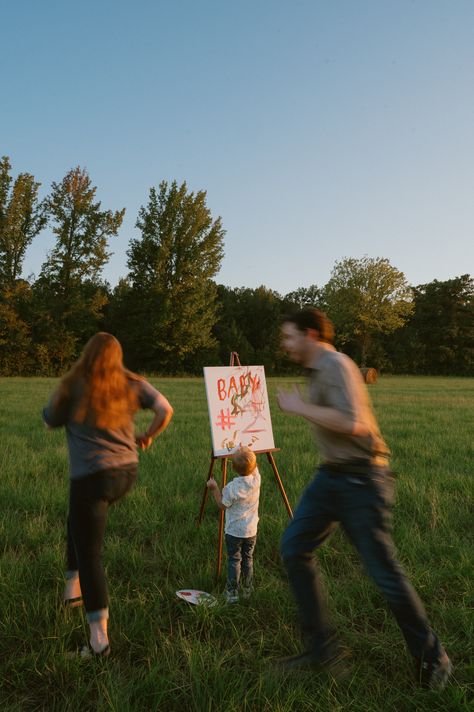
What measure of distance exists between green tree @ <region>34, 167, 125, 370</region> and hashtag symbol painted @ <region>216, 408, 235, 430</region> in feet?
137

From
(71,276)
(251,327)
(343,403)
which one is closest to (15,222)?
(71,276)

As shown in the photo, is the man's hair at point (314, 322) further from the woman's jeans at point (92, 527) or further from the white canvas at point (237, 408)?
the white canvas at point (237, 408)

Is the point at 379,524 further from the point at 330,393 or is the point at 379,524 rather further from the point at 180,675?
the point at 180,675

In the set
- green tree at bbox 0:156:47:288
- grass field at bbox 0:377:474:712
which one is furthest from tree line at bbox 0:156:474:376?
grass field at bbox 0:377:474:712

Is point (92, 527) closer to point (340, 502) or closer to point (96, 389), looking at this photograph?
point (96, 389)

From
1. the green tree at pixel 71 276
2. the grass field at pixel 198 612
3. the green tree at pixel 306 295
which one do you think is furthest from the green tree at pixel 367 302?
the grass field at pixel 198 612

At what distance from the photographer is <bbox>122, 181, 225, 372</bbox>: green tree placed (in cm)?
5053

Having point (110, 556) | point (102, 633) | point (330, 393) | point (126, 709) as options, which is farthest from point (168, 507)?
point (330, 393)

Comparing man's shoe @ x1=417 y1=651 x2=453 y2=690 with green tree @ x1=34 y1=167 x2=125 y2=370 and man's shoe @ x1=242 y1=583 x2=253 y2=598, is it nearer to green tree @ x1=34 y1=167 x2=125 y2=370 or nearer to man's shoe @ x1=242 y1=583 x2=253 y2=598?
man's shoe @ x1=242 y1=583 x2=253 y2=598

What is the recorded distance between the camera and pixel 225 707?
2.81 m

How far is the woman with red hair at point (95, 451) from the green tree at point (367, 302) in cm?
6437

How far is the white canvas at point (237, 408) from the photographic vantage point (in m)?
5.36

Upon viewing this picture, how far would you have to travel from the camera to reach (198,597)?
3998 millimetres

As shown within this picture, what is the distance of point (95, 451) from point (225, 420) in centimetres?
218
